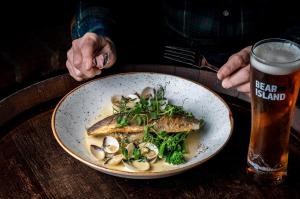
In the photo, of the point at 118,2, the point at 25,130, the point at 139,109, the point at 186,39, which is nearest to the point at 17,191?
the point at 25,130

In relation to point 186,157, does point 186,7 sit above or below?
above

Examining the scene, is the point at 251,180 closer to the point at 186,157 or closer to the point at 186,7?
the point at 186,157

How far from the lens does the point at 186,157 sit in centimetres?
111

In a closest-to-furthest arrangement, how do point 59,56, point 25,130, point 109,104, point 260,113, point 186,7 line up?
1. point 260,113
2. point 25,130
3. point 109,104
4. point 186,7
5. point 59,56

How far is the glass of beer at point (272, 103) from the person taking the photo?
929 mm

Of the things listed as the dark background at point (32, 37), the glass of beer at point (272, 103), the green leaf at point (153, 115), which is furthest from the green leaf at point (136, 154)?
the dark background at point (32, 37)

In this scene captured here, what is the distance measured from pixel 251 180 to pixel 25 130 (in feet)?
1.93

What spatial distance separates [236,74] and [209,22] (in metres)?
0.53

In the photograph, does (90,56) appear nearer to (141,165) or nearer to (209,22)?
(141,165)

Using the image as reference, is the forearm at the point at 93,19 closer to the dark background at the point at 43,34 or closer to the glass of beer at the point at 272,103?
the dark background at the point at 43,34

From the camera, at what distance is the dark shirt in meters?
1.63

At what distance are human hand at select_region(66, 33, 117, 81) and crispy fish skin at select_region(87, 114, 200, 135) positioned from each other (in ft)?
0.64

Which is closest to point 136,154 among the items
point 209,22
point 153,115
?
point 153,115

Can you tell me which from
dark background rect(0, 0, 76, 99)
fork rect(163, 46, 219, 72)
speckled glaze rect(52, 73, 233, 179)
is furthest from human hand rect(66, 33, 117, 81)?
dark background rect(0, 0, 76, 99)
